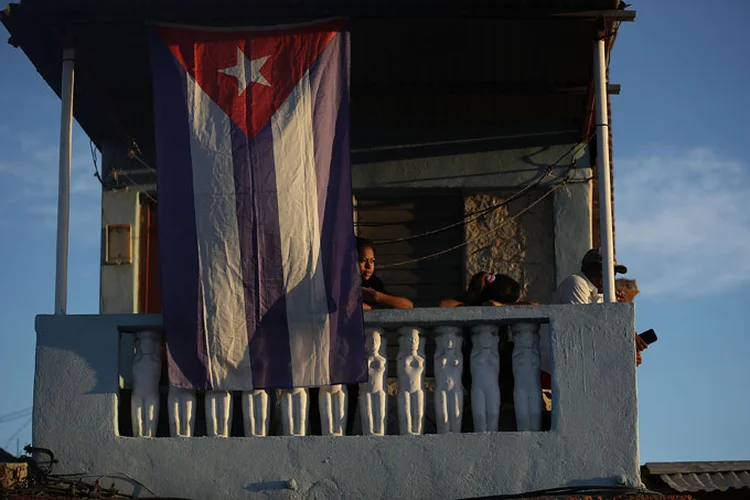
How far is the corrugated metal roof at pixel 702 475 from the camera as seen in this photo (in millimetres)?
10742

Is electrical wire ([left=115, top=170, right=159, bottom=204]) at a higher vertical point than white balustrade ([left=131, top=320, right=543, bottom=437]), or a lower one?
higher

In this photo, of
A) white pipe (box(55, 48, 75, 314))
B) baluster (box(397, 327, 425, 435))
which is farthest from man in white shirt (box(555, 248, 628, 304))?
white pipe (box(55, 48, 75, 314))

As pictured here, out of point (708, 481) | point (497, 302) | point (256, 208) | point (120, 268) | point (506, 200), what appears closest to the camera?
point (256, 208)

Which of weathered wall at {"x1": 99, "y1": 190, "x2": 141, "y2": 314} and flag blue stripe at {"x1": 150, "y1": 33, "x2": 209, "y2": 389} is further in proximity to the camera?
weathered wall at {"x1": 99, "y1": 190, "x2": 141, "y2": 314}

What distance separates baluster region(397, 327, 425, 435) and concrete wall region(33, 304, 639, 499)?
13cm

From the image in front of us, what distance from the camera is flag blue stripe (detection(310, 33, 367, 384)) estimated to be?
9.08 metres

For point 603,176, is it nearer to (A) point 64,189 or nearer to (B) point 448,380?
(B) point 448,380

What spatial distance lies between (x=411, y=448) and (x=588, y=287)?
1792mm

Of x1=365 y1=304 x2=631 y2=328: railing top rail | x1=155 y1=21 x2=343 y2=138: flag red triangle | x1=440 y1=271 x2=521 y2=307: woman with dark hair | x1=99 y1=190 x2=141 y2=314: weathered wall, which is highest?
x1=155 y1=21 x2=343 y2=138: flag red triangle

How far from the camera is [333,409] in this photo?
29.9ft

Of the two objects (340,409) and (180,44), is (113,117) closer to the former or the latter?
(180,44)

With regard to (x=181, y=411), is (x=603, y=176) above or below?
above

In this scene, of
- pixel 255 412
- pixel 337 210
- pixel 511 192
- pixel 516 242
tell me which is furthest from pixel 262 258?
pixel 511 192

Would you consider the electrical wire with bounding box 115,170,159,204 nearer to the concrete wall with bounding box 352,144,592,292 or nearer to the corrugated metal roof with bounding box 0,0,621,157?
the corrugated metal roof with bounding box 0,0,621,157
